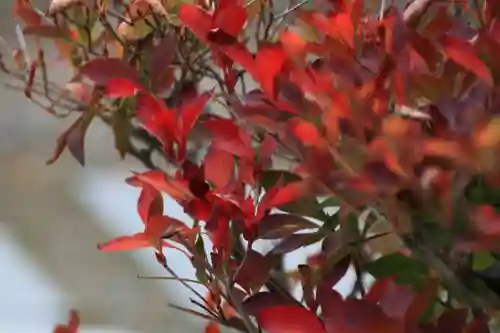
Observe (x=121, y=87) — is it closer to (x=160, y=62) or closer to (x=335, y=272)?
(x=160, y=62)

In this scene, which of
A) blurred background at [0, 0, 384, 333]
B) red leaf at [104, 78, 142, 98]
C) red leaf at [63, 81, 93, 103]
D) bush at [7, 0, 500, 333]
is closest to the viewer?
bush at [7, 0, 500, 333]

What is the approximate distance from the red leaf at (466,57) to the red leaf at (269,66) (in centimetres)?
10

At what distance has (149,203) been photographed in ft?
1.59

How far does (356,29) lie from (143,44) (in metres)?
0.23

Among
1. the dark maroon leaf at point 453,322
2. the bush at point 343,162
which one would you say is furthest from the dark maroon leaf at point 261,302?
the dark maroon leaf at point 453,322

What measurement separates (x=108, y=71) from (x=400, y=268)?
275 mm

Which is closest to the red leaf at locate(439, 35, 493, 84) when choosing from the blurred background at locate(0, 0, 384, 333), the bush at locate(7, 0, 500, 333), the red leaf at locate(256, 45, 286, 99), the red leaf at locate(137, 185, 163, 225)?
the bush at locate(7, 0, 500, 333)

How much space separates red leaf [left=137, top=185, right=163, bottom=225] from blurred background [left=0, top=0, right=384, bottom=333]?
630 mm

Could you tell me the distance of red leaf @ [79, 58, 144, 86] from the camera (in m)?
0.51

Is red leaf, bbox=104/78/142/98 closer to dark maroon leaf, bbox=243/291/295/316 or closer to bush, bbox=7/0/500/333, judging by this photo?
bush, bbox=7/0/500/333

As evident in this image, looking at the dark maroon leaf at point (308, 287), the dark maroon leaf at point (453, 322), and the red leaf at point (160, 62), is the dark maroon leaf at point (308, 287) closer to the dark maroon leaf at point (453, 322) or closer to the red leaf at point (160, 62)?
the dark maroon leaf at point (453, 322)

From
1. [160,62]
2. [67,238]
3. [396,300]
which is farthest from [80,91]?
[67,238]

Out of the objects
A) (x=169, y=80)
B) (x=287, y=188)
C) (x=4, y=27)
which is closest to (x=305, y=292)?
(x=287, y=188)

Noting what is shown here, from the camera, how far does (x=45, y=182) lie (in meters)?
1.28
